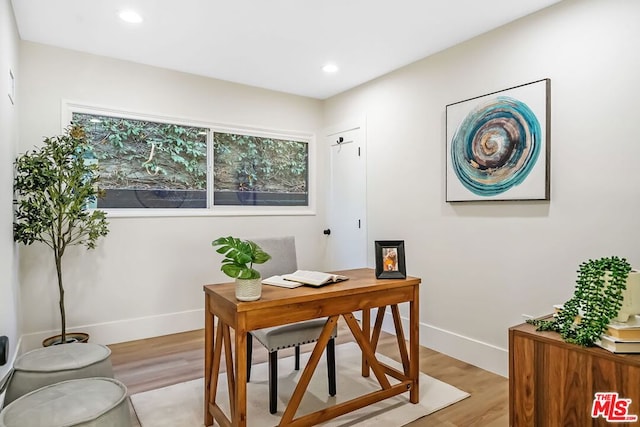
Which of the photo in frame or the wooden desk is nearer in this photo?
the wooden desk

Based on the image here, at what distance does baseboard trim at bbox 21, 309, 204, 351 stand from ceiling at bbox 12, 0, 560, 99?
7.75ft

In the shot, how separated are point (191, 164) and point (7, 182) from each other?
1657 millimetres

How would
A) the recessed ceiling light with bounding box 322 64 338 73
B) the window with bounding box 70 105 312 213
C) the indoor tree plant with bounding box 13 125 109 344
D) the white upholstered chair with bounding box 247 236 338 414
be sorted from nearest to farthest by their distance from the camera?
the white upholstered chair with bounding box 247 236 338 414 → the indoor tree plant with bounding box 13 125 109 344 → the window with bounding box 70 105 312 213 → the recessed ceiling light with bounding box 322 64 338 73

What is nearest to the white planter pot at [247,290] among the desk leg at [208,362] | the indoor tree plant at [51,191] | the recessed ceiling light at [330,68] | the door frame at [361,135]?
the desk leg at [208,362]

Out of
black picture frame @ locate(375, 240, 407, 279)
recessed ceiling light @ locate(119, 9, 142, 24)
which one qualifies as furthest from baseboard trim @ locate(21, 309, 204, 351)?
recessed ceiling light @ locate(119, 9, 142, 24)

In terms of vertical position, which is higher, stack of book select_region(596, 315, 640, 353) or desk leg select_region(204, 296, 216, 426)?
stack of book select_region(596, 315, 640, 353)

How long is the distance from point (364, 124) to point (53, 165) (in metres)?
2.77

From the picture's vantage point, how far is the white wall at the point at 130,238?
123 inches

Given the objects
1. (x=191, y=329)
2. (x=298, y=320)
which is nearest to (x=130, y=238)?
(x=191, y=329)

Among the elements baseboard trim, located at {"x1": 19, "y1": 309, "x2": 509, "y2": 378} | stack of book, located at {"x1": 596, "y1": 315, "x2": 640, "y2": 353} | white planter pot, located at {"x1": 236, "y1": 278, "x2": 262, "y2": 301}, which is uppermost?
white planter pot, located at {"x1": 236, "y1": 278, "x2": 262, "y2": 301}

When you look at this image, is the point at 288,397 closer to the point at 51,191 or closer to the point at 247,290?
the point at 247,290

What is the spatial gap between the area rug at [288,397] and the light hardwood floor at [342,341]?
0.08 meters

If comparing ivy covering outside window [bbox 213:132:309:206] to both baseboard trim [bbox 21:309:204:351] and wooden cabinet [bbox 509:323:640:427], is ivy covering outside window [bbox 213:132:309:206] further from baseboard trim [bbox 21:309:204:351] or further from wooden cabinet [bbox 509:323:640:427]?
wooden cabinet [bbox 509:323:640:427]

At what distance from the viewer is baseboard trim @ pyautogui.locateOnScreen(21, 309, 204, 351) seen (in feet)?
10.2
